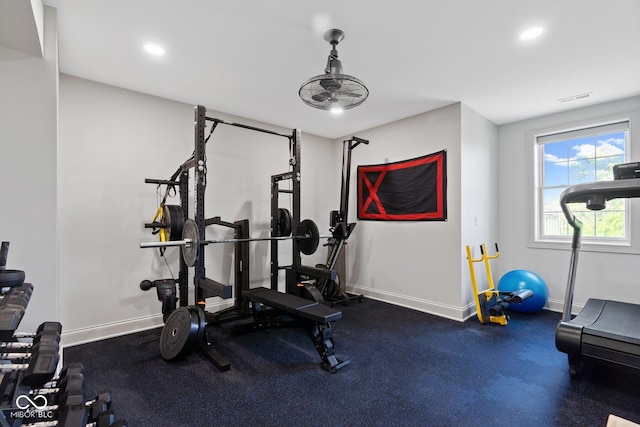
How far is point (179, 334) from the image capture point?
250cm

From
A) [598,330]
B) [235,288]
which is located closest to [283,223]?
[235,288]

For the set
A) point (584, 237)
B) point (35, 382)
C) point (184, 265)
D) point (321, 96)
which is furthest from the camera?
point (584, 237)

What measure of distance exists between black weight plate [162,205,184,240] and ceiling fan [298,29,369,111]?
1.62 meters

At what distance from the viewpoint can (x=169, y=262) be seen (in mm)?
3465

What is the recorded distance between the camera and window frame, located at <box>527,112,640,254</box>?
11.2ft

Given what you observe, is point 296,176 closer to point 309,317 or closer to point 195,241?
point 195,241

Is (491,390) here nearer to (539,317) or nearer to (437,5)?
(539,317)

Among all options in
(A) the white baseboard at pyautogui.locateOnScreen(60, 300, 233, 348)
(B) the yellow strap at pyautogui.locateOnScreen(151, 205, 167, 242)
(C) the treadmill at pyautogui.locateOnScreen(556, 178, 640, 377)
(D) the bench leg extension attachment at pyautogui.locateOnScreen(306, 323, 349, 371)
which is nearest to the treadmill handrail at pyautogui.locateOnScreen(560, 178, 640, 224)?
(C) the treadmill at pyautogui.locateOnScreen(556, 178, 640, 377)

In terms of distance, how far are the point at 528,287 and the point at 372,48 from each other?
3327 mm

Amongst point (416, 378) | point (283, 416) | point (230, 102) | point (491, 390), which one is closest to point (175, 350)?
point (283, 416)

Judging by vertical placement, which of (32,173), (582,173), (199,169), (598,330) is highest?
(582,173)

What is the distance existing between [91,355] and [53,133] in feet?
6.29

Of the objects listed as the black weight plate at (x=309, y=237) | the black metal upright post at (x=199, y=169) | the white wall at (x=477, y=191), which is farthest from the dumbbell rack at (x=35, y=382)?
the white wall at (x=477, y=191)

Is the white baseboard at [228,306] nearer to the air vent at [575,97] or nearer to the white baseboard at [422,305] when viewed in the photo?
the white baseboard at [422,305]
